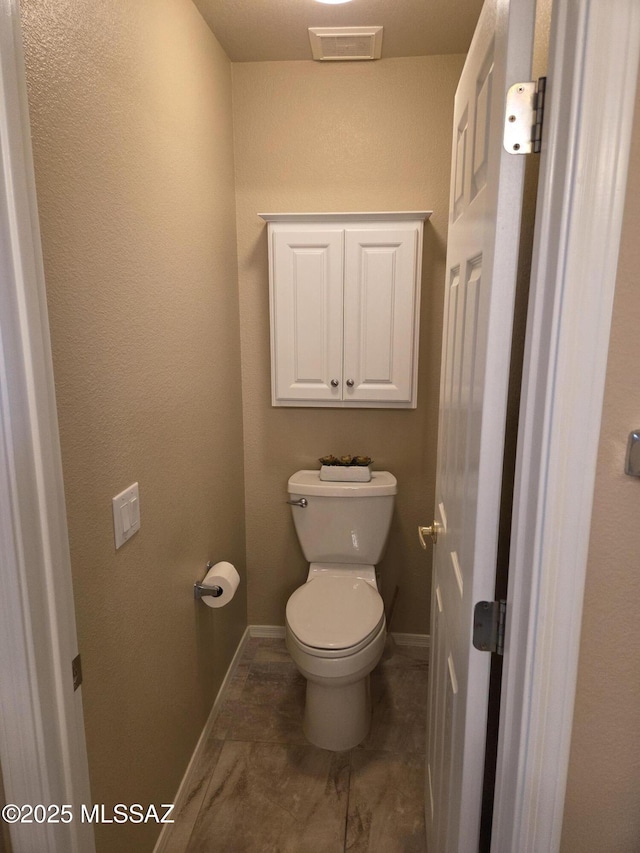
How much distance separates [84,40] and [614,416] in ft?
3.94

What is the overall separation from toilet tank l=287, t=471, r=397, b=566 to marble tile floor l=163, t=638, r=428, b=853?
556mm

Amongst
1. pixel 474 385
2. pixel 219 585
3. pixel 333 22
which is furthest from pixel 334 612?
pixel 333 22

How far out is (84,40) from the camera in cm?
109

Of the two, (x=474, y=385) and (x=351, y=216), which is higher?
(x=351, y=216)

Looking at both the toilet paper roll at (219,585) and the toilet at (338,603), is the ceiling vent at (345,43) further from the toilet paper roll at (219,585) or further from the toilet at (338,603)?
the toilet paper roll at (219,585)

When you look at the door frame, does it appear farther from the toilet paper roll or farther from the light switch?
the toilet paper roll

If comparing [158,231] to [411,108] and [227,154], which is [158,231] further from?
[411,108]

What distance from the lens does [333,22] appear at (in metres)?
1.85

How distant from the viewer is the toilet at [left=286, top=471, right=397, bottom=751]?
1.83 meters

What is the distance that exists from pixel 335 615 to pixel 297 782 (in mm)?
548

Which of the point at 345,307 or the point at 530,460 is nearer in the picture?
the point at 530,460

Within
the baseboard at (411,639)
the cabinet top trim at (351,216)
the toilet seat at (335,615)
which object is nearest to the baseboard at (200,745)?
the toilet seat at (335,615)

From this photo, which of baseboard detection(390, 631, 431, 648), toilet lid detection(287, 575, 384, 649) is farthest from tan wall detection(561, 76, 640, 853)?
baseboard detection(390, 631, 431, 648)

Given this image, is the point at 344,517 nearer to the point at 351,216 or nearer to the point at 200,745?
the point at 200,745
